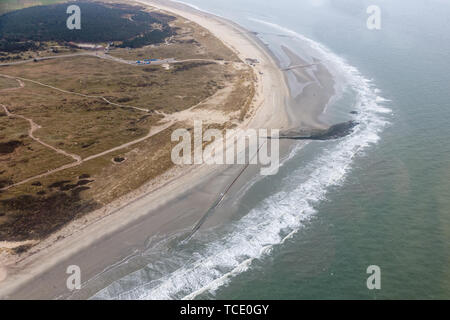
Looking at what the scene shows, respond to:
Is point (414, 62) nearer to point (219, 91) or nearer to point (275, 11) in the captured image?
point (219, 91)

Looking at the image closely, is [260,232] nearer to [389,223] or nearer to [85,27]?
[389,223]

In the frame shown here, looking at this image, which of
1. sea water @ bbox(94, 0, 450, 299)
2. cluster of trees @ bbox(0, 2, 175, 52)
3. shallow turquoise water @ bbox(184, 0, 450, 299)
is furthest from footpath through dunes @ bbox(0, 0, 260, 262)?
shallow turquoise water @ bbox(184, 0, 450, 299)

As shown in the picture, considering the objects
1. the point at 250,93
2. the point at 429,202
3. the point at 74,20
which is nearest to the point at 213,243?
the point at 429,202

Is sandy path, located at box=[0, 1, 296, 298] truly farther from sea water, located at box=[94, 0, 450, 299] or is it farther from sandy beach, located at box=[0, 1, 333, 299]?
sea water, located at box=[94, 0, 450, 299]

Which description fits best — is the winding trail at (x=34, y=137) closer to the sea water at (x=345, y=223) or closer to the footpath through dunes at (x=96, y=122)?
the footpath through dunes at (x=96, y=122)

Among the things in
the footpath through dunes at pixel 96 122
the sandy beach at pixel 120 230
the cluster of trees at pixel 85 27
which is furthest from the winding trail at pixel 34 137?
the cluster of trees at pixel 85 27

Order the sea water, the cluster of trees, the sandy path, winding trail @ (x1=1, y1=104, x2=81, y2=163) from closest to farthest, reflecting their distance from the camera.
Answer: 1. the sandy path
2. the sea water
3. winding trail @ (x1=1, y1=104, x2=81, y2=163)
4. the cluster of trees
